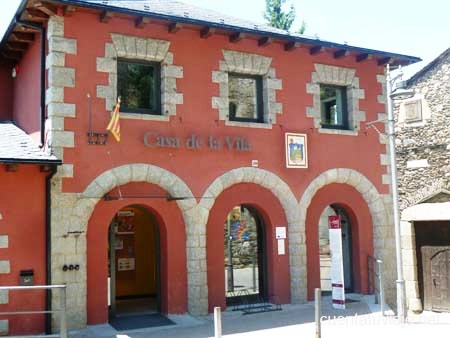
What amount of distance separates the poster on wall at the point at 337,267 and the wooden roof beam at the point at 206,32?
15.2 feet

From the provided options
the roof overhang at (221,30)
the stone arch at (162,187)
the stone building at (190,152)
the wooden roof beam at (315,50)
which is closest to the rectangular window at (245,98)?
the stone building at (190,152)

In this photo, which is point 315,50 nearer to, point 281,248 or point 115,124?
point 281,248

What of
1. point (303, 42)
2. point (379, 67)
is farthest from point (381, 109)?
point (303, 42)

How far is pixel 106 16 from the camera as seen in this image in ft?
35.3

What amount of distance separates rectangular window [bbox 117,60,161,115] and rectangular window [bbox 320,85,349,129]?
466cm

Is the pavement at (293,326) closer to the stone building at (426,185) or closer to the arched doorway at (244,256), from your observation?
the arched doorway at (244,256)

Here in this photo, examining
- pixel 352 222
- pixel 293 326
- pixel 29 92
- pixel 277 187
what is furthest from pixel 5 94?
pixel 352 222

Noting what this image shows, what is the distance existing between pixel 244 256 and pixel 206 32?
16.6 ft

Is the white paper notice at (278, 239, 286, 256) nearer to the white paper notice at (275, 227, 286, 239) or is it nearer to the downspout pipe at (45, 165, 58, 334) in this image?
the white paper notice at (275, 227, 286, 239)

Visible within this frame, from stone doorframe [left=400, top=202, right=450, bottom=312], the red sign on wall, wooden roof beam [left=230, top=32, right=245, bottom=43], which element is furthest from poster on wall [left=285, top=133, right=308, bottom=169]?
stone doorframe [left=400, top=202, right=450, bottom=312]

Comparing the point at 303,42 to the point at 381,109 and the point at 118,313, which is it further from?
the point at 118,313

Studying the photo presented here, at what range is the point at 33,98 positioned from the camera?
38.5 ft

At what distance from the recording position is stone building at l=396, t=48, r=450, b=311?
14172 millimetres

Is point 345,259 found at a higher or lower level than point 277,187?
lower
